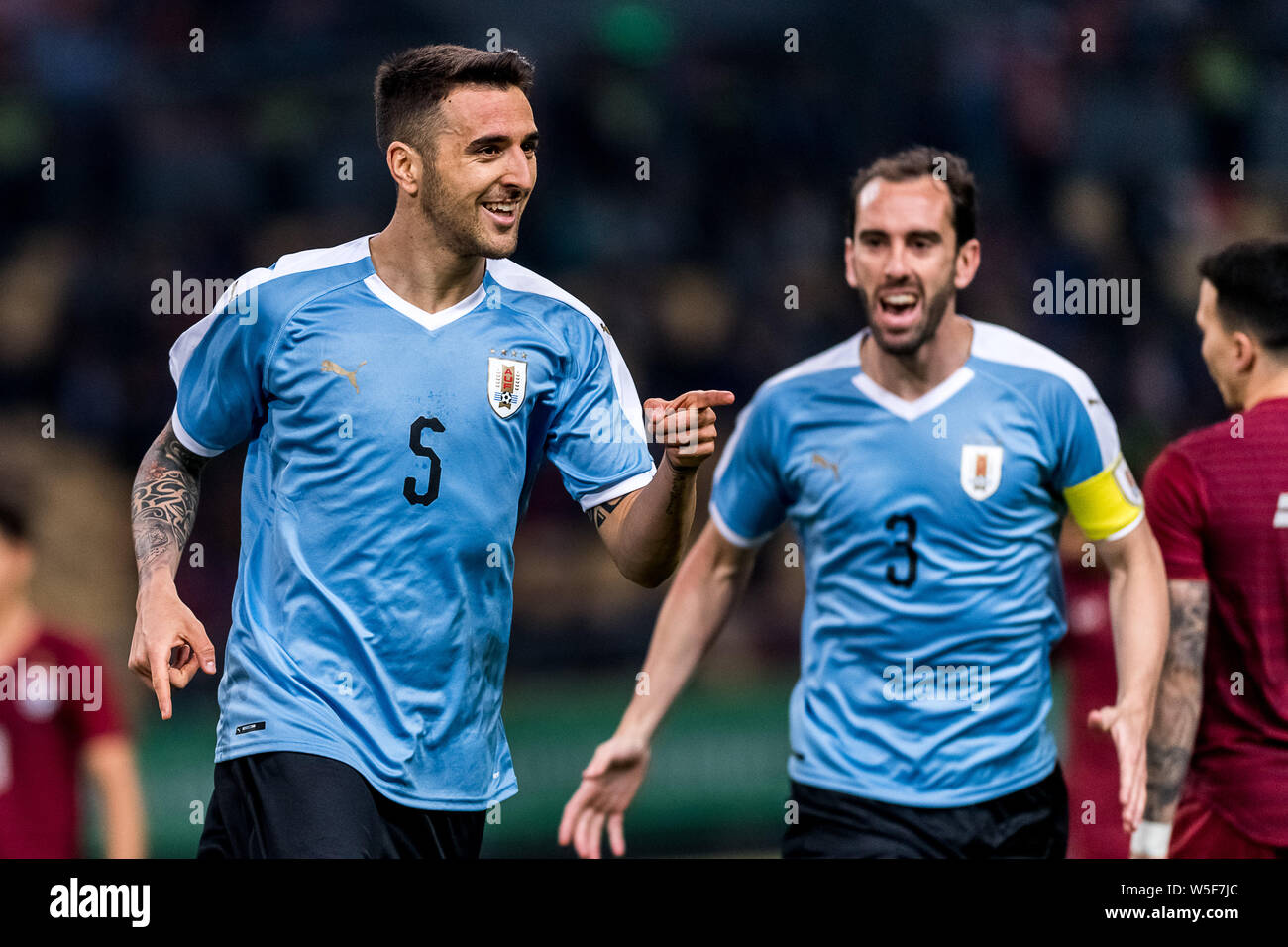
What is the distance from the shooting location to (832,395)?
4.88 meters

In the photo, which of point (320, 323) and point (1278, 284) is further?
point (1278, 284)

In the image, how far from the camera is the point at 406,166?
4.14 metres

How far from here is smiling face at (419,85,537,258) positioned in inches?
159

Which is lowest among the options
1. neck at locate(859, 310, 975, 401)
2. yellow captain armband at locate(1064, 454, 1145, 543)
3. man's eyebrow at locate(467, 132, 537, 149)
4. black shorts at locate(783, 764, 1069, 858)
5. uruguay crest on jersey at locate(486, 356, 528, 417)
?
black shorts at locate(783, 764, 1069, 858)

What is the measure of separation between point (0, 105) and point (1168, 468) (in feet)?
25.1

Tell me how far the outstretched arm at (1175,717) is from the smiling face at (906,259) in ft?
3.56

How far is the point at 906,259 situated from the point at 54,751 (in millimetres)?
3139

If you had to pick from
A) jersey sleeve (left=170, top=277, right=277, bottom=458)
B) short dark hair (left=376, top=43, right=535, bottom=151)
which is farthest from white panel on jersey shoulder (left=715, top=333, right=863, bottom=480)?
jersey sleeve (left=170, top=277, right=277, bottom=458)

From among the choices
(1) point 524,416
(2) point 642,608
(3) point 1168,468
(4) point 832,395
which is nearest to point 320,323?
(1) point 524,416

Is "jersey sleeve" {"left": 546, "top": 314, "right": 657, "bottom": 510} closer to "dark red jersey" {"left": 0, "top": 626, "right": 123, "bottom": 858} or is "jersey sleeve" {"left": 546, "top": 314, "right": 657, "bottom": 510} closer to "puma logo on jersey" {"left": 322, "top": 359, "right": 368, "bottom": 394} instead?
"puma logo on jersey" {"left": 322, "top": 359, "right": 368, "bottom": 394}

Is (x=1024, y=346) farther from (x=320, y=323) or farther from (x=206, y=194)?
(x=206, y=194)

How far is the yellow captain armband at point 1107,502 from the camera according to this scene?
4.73 metres

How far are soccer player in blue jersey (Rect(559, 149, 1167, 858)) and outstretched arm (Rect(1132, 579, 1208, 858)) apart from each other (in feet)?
0.25

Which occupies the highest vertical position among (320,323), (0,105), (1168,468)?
(0,105)
